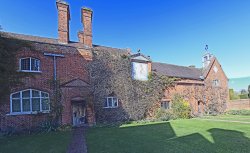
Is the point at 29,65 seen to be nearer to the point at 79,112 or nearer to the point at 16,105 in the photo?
the point at 16,105

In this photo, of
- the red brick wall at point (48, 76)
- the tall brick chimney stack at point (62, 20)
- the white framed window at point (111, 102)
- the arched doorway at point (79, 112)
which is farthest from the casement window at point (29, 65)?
the white framed window at point (111, 102)

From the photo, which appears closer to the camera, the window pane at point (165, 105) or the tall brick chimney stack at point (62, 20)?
the tall brick chimney stack at point (62, 20)

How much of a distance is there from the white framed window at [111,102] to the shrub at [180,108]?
742 centimetres

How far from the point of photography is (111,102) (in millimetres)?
18344

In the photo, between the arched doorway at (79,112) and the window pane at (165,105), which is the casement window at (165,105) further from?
the arched doorway at (79,112)

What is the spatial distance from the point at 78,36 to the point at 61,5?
6104 mm

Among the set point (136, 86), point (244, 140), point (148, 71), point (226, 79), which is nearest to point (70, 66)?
point (136, 86)

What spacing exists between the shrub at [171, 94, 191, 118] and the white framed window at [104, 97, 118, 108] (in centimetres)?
742

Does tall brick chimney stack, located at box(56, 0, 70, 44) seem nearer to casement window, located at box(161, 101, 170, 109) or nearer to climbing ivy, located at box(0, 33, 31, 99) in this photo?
climbing ivy, located at box(0, 33, 31, 99)

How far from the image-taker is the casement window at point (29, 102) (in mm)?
14148

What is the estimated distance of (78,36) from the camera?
2302cm

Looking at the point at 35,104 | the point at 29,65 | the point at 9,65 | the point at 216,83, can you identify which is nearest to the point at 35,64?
the point at 29,65

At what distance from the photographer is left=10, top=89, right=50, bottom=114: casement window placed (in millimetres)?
14148

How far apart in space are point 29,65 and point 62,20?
5125mm
